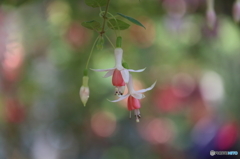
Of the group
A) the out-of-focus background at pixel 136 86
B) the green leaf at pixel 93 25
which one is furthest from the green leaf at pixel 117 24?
the out-of-focus background at pixel 136 86

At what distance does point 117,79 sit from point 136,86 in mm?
952

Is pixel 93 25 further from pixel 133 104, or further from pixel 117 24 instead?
pixel 133 104

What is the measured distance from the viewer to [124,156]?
1529 millimetres

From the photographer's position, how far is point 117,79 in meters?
0.40

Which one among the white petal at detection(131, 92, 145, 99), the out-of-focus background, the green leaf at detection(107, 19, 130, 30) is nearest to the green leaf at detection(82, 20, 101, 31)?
the green leaf at detection(107, 19, 130, 30)

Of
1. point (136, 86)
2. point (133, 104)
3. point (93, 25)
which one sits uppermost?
point (93, 25)

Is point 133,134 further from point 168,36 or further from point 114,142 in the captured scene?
point 168,36

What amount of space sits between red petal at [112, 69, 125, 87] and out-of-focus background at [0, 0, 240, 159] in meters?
0.91

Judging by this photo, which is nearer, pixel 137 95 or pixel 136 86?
pixel 137 95

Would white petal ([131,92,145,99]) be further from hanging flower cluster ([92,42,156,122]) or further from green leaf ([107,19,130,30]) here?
green leaf ([107,19,130,30])

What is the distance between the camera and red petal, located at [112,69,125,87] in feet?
1.28

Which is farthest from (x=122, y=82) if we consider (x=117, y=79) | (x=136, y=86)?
(x=136, y=86)

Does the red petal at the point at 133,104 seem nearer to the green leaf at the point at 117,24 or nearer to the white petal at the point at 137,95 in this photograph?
the white petal at the point at 137,95

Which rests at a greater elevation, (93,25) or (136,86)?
(93,25)
